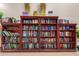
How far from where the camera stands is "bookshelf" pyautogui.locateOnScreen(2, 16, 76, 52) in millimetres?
7195

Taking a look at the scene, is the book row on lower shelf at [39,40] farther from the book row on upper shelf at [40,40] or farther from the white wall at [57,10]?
the white wall at [57,10]

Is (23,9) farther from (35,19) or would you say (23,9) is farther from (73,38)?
(73,38)

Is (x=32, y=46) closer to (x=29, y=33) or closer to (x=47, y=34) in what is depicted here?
(x=29, y=33)

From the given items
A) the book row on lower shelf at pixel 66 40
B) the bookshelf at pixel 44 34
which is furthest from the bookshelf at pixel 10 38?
the book row on lower shelf at pixel 66 40

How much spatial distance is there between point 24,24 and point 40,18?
2.35 feet

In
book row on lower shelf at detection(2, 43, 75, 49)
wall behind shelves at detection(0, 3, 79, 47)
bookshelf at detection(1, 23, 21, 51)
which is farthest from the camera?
wall behind shelves at detection(0, 3, 79, 47)

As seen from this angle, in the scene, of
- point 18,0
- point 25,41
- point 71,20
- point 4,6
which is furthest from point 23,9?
point 18,0

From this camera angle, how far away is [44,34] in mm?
7383

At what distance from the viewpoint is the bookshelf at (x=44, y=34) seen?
7195 mm

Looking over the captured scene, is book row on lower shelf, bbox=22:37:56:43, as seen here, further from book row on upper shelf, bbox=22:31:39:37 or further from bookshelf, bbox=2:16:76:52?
book row on upper shelf, bbox=22:31:39:37

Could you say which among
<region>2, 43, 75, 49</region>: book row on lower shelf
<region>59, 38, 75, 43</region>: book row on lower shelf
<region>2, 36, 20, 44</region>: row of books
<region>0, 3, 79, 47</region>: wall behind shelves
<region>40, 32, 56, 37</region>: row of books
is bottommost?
<region>2, 43, 75, 49</region>: book row on lower shelf

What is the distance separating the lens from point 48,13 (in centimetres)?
780

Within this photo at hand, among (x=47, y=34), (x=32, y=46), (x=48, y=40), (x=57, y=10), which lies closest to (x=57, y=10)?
(x=57, y=10)

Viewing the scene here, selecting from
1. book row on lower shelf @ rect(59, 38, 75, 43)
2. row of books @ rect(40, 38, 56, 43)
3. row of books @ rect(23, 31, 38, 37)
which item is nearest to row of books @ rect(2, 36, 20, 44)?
row of books @ rect(23, 31, 38, 37)
